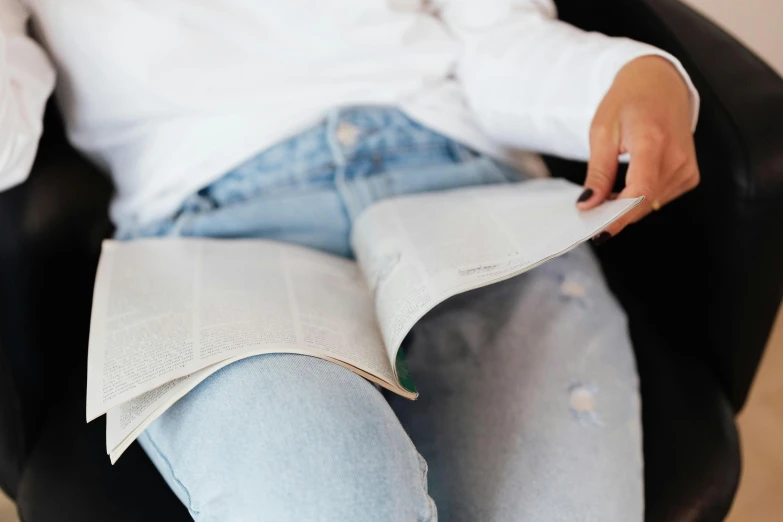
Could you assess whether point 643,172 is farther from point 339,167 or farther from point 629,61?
point 339,167

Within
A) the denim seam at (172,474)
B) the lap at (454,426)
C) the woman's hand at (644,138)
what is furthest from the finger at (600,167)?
the denim seam at (172,474)

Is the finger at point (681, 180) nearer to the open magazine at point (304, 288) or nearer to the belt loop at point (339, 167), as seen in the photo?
the open magazine at point (304, 288)

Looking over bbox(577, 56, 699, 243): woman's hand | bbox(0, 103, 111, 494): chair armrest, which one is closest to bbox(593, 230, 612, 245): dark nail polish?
bbox(577, 56, 699, 243): woman's hand

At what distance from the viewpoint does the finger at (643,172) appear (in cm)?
42

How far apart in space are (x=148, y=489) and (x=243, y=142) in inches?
10.9

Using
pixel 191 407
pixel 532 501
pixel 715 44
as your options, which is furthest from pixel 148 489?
pixel 715 44

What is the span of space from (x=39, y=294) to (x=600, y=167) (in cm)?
41

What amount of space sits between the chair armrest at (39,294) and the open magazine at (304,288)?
1.8 inches

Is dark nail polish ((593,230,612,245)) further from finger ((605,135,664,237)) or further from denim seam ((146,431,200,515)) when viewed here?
denim seam ((146,431,200,515))

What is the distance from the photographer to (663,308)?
58 centimetres

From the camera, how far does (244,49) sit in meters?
0.53

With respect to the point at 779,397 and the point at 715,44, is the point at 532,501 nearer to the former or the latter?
the point at 715,44

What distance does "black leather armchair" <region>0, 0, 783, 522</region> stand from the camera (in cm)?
44

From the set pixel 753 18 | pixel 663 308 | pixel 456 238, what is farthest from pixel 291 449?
pixel 753 18
